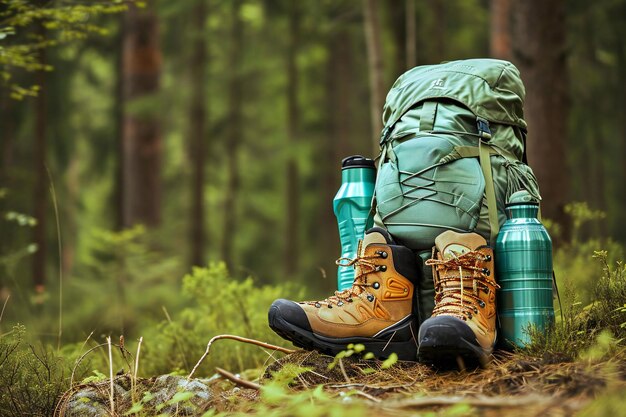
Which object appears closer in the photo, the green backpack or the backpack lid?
the green backpack

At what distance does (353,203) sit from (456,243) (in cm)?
75

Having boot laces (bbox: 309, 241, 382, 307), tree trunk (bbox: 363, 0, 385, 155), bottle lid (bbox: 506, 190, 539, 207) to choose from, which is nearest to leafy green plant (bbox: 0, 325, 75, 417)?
boot laces (bbox: 309, 241, 382, 307)

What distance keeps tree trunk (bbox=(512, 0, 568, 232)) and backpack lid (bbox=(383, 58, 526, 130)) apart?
11.2 feet

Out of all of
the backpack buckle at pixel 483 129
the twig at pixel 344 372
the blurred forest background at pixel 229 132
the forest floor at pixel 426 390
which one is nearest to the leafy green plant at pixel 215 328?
the blurred forest background at pixel 229 132

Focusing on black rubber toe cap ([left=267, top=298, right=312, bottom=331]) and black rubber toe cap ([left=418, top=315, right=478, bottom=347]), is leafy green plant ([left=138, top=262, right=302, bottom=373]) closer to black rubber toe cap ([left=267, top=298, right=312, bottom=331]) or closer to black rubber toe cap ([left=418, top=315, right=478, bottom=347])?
black rubber toe cap ([left=267, top=298, right=312, bottom=331])

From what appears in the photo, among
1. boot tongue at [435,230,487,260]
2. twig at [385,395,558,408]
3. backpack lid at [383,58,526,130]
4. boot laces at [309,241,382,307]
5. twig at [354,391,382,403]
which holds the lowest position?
twig at [354,391,382,403]

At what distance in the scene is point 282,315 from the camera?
2936 mm

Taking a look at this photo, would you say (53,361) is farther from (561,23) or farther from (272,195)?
(272,195)

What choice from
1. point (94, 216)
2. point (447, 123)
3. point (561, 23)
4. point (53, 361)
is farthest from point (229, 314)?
point (94, 216)

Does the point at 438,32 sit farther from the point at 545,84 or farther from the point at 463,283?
the point at 463,283

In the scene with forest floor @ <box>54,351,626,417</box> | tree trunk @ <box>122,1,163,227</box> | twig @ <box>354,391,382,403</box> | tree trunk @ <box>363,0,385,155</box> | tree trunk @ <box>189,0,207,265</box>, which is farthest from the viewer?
tree trunk @ <box>189,0,207,265</box>

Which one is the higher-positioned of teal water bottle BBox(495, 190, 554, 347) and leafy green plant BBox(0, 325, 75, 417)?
teal water bottle BBox(495, 190, 554, 347)

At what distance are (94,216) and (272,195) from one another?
5988 mm

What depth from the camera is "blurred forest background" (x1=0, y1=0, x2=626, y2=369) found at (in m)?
6.62
